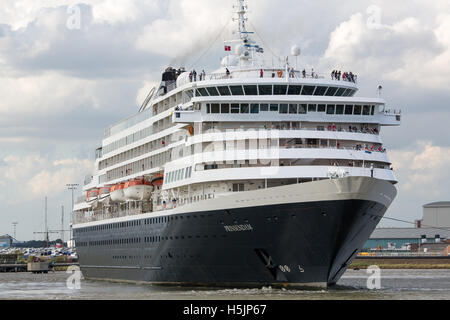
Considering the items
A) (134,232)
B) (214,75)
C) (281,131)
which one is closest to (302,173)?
(281,131)

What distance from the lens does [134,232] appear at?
157ft

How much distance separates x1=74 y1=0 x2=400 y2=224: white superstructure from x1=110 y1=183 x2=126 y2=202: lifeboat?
4834mm

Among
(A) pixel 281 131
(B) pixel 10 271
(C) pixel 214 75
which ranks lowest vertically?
(B) pixel 10 271

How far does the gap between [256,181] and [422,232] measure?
85.5 meters

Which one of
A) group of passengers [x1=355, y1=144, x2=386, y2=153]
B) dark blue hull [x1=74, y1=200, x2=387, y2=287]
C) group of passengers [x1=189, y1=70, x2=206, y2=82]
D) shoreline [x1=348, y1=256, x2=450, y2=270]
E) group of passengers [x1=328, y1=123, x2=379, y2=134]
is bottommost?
shoreline [x1=348, y1=256, x2=450, y2=270]

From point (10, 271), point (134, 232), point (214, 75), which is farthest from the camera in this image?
point (10, 271)

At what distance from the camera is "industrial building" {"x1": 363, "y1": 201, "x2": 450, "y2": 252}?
11875 cm

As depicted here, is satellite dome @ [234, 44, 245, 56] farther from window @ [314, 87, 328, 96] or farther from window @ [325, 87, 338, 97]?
window @ [325, 87, 338, 97]

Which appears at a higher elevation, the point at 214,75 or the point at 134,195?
the point at 214,75

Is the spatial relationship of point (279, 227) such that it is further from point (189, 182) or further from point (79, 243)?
point (79, 243)

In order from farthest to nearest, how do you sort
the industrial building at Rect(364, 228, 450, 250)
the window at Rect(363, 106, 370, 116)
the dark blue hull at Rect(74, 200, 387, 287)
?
the industrial building at Rect(364, 228, 450, 250)
the window at Rect(363, 106, 370, 116)
the dark blue hull at Rect(74, 200, 387, 287)

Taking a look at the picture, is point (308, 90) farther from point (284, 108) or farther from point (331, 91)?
point (284, 108)

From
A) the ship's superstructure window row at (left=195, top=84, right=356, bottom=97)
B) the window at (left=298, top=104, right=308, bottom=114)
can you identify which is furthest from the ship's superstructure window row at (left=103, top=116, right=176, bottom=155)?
the window at (left=298, top=104, right=308, bottom=114)
